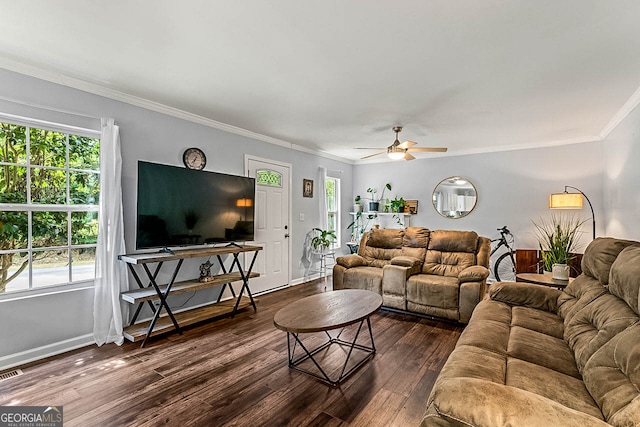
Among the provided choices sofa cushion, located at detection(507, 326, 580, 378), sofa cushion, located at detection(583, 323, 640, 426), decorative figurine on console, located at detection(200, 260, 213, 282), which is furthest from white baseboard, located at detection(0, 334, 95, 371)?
sofa cushion, located at detection(583, 323, 640, 426)

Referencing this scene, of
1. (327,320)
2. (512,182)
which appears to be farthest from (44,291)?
(512,182)

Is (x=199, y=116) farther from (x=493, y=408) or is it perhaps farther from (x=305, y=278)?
(x=493, y=408)

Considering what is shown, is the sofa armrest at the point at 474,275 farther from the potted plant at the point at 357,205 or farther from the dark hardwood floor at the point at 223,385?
the potted plant at the point at 357,205

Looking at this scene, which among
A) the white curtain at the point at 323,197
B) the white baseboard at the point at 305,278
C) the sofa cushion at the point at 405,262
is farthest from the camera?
the white curtain at the point at 323,197

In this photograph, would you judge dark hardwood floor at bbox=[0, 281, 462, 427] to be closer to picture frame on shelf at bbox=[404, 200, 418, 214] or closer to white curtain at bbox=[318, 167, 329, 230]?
white curtain at bbox=[318, 167, 329, 230]

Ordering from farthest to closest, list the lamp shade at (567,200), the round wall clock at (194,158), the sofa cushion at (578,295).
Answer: the lamp shade at (567,200) < the round wall clock at (194,158) < the sofa cushion at (578,295)

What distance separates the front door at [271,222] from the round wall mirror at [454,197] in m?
2.90

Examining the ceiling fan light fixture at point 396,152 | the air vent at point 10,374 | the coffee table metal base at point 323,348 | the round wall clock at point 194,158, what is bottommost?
the air vent at point 10,374

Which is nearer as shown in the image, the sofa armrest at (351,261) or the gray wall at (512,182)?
the sofa armrest at (351,261)

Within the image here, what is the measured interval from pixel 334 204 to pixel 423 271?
280 cm

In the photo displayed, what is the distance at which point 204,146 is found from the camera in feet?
13.0

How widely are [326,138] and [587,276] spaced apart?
11.9ft

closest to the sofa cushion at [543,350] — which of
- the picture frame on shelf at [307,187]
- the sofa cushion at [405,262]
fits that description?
the sofa cushion at [405,262]

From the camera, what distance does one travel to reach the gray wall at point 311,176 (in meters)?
2.62
